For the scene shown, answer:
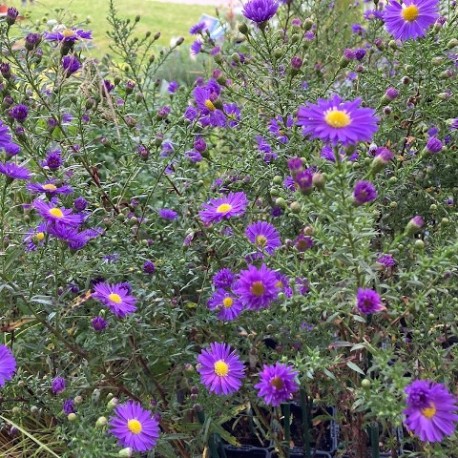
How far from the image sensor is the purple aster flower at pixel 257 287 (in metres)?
0.94

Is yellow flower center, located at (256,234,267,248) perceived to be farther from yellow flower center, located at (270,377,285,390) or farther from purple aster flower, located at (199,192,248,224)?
yellow flower center, located at (270,377,285,390)

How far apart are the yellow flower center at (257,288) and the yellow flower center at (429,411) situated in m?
0.28

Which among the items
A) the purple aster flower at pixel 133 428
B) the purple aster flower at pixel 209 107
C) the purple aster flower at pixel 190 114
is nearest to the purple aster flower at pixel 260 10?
the purple aster flower at pixel 209 107

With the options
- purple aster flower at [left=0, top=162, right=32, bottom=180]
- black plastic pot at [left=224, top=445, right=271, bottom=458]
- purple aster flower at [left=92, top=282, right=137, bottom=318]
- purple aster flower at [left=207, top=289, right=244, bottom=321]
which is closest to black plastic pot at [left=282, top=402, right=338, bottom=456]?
black plastic pot at [left=224, top=445, right=271, bottom=458]

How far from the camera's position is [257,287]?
0.94 meters

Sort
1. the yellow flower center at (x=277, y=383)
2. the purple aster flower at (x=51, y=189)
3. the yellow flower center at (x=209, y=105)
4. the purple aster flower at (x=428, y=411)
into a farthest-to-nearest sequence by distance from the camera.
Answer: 1. the yellow flower center at (x=209, y=105)
2. the purple aster flower at (x=51, y=189)
3. the yellow flower center at (x=277, y=383)
4. the purple aster flower at (x=428, y=411)

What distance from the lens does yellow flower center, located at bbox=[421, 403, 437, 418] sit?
2.57 feet

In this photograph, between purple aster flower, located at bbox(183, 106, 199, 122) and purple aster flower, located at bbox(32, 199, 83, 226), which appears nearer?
purple aster flower, located at bbox(32, 199, 83, 226)

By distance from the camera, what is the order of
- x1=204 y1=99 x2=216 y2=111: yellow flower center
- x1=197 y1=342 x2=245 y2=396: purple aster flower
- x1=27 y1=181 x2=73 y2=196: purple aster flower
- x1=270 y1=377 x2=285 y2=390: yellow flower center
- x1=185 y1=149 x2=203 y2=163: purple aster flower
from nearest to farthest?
1. x1=270 y1=377 x2=285 y2=390: yellow flower center
2. x1=197 y1=342 x2=245 y2=396: purple aster flower
3. x1=27 y1=181 x2=73 y2=196: purple aster flower
4. x1=204 y1=99 x2=216 y2=111: yellow flower center
5. x1=185 y1=149 x2=203 y2=163: purple aster flower

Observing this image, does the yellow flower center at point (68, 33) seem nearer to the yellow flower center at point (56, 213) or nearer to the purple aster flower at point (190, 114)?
Answer: the purple aster flower at point (190, 114)

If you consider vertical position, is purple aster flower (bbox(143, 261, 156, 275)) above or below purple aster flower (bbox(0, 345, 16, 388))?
above

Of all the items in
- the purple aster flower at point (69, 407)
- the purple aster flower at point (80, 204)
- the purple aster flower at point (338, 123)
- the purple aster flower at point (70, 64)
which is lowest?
the purple aster flower at point (69, 407)

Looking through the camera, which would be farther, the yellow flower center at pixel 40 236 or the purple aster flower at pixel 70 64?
the purple aster flower at pixel 70 64

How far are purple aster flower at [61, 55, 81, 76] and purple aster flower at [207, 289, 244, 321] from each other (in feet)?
1.82
